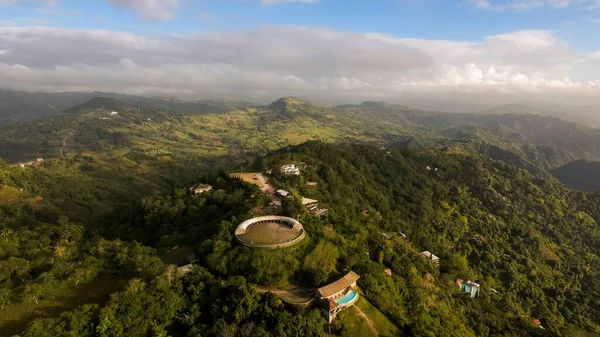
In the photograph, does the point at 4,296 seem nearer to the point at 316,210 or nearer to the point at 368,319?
the point at 368,319

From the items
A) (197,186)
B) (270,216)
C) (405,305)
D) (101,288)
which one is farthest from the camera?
(197,186)

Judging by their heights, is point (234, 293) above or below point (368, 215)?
above

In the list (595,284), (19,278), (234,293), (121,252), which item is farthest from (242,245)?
(595,284)

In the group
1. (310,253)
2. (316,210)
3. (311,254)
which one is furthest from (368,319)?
(316,210)

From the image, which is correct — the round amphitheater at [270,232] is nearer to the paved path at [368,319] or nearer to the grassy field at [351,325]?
the grassy field at [351,325]

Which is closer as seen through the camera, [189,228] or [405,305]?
[405,305]

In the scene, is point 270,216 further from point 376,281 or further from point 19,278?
point 19,278
